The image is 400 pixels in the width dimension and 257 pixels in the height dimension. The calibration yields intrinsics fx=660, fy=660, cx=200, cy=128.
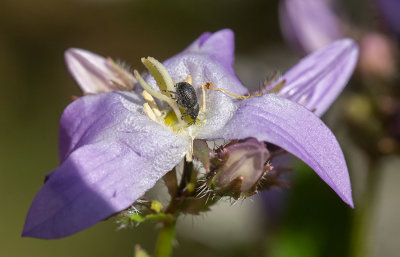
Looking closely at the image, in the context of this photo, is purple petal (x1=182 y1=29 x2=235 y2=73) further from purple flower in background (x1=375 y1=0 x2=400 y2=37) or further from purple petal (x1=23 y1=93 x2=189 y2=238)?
purple flower in background (x1=375 y1=0 x2=400 y2=37)

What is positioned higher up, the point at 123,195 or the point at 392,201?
the point at 123,195

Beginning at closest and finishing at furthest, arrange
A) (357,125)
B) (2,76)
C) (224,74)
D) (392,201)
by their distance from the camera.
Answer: (224,74), (357,125), (392,201), (2,76)

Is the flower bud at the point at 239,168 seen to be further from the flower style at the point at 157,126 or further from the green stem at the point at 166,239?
the green stem at the point at 166,239

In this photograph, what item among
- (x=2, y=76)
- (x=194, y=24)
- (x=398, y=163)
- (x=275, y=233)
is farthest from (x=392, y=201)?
(x=2, y=76)

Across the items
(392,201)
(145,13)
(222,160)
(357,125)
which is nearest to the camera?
(222,160)

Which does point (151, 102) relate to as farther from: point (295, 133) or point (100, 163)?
point (295, 133)

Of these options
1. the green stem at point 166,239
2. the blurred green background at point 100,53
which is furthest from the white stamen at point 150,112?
the blurred green background at point 100,53

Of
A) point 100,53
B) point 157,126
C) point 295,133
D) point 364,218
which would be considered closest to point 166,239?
point 157,126

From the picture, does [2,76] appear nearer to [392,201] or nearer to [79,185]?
[392,201]
